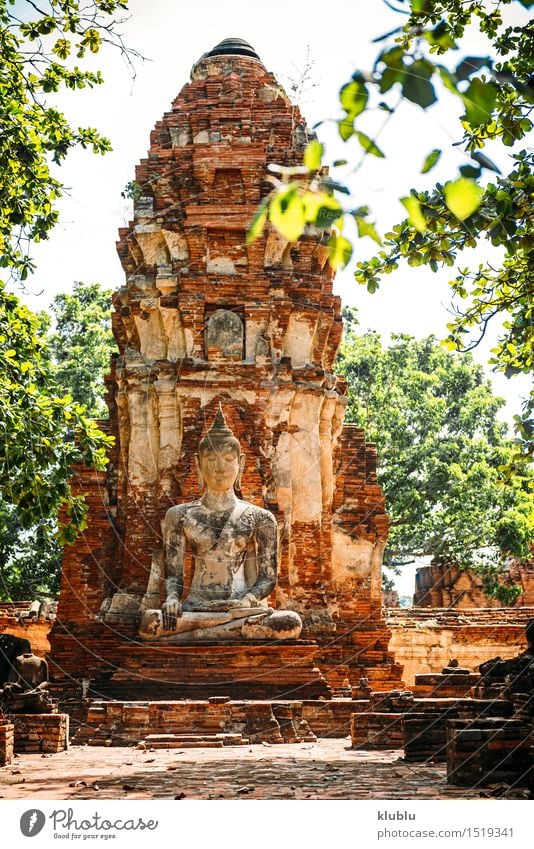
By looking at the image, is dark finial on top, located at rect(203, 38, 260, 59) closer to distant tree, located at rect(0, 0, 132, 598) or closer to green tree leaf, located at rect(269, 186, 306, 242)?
distant tree, located at rect(0, 0, 132, 598)

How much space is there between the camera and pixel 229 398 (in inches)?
545

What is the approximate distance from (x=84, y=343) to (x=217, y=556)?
11285 mm

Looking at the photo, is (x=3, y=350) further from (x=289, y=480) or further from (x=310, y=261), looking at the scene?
(x=310, y=261)

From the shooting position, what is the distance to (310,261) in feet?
48.8

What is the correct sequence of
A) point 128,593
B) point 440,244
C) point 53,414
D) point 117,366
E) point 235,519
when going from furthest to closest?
1. point 117,366
2. point 128,593
3. point 235,519
4. point 53,414
5. point 440,244

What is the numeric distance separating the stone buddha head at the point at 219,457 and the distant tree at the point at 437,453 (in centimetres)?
845

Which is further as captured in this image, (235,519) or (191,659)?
(235,519)

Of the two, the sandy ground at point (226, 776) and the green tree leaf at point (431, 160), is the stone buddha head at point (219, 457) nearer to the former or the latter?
the sandy ground at point (226, 776)

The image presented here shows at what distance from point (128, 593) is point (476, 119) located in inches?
436

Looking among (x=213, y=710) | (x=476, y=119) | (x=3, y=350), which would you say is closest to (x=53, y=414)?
(x=3, y=350)

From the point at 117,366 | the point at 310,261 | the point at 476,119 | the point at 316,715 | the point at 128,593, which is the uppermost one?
the point at 310,261

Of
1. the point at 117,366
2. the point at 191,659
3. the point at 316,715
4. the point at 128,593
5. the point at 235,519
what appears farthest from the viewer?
the point at 117,366

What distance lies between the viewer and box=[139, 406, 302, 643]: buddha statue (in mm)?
11633

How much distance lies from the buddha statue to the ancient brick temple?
87cm
